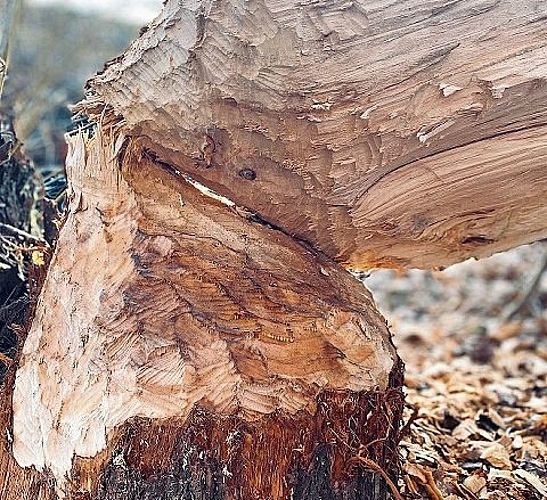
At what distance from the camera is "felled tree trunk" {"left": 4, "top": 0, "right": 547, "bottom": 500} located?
3.32ft

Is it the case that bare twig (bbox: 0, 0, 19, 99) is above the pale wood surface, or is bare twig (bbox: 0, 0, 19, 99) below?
above

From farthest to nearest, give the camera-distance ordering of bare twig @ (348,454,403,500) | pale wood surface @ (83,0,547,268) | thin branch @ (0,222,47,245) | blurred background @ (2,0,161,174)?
blurred background @ (2,0,161,174) < thin branch @ (0,222,47,245) < bare twig @ (348,454,403,500) < pale wood surface @ (83,0,547,268)

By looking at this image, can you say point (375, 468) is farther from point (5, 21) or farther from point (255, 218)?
point (5, 21)

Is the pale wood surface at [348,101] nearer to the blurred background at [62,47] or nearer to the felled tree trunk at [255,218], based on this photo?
the felled tree trunk at [255,218]

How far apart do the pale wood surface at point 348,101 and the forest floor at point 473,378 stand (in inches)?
18.1

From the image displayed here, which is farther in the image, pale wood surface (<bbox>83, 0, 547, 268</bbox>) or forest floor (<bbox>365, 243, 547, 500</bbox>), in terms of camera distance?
forest floor (<bbox>365, 243, 547, 500</bbox>)

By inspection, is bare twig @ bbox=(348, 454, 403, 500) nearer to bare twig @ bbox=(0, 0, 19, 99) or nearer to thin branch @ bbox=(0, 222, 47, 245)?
thin branch @ bbox=(0, 222, 47, 245)

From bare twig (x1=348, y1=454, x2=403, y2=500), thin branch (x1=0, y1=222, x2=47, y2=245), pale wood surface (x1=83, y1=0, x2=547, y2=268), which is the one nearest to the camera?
pale wood surface (x1=83, y1=0, x2=547, y2=268)

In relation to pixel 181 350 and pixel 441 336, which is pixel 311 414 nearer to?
pixel 181 350

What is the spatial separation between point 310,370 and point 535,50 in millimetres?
540

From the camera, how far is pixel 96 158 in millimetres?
1118

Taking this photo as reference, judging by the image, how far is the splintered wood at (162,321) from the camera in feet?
3.40

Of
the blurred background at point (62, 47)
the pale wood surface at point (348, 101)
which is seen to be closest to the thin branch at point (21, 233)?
the pale wood surface at point (348, 101)

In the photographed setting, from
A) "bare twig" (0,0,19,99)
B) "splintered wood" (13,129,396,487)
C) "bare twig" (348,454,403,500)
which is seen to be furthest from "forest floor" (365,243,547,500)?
"bare twig" (0,0,19,99)
